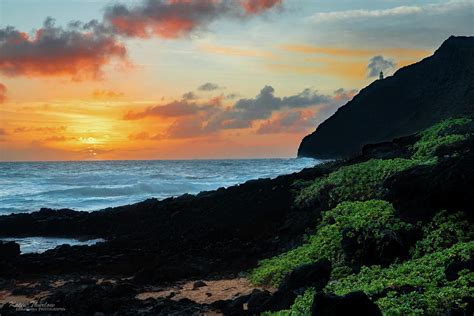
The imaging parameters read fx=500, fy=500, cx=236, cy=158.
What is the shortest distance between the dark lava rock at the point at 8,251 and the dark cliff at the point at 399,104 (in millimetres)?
53575

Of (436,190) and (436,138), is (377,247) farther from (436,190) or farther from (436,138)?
(436,138)

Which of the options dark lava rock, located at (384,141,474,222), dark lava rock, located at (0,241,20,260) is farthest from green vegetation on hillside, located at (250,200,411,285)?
dark lava rock, located at (0,241,20,260)

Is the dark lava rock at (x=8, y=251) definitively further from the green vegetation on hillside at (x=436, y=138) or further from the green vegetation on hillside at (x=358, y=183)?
the green vegetation on hillside at (x=436, y=138)

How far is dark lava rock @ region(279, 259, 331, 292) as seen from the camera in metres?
11.2

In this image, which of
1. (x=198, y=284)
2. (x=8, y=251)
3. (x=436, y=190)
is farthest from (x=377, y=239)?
(x=8, y=251)

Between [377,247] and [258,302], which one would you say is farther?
[377,247]

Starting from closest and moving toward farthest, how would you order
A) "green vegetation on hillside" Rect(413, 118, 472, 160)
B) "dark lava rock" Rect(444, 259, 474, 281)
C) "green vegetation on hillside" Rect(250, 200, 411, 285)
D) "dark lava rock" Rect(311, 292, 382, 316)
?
1. "dark lava rock" Rect(311, 292, 382, 316)
2. "dark lava rock" Rect(444, 259, 474, 281)
3. "green vegetation on hillside" Rect(250, 200, 411, 285)
4. "green vegetation on hillside" Rect(413, 118, 472, 160)

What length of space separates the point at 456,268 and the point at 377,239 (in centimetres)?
319

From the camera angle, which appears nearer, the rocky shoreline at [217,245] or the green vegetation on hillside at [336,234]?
the rocky shoreline at [217,245]

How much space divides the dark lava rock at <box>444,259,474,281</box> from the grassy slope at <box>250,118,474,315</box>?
148 mm

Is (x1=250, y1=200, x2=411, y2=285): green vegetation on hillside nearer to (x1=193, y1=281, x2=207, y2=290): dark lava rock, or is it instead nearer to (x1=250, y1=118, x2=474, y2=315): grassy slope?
(x1=250, y1=118, x2=474, y2=315): grassy slope

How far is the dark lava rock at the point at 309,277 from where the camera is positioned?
11226 millimetres

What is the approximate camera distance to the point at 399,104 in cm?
10325

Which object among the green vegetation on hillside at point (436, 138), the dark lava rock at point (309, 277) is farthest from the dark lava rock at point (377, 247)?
the green vegetation on hillside at point (436, 138)
